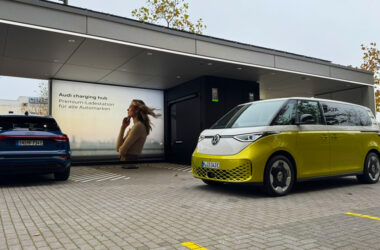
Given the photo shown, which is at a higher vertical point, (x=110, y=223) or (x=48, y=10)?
(x=48, y=10)

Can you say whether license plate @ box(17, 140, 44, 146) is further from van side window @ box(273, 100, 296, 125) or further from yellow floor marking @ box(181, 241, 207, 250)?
yellow floor marking @ box(181, 241, 207, 250)

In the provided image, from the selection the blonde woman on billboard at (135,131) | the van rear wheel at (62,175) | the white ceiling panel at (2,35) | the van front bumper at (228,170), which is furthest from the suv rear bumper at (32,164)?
the blonde woman on billboard at (135,131)

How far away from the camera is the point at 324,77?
1298 cm

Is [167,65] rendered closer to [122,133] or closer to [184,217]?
[122,133]

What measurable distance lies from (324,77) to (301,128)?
7.47 meters

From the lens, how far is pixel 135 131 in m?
14.5

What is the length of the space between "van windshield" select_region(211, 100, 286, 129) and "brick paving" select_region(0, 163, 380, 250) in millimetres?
1339

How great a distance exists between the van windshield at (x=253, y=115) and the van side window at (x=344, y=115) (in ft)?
4.32

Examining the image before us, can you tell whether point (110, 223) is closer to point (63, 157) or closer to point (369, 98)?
point (63, 157)

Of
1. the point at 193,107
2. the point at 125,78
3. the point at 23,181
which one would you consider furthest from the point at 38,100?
the point at 23,181

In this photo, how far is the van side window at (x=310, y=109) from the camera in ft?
21.9

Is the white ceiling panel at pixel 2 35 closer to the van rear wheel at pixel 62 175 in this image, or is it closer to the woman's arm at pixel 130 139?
the van rear wheel at pixel 62 175

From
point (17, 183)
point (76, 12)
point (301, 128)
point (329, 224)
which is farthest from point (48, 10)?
point (329, 224)

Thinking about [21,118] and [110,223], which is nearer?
[110,223]
